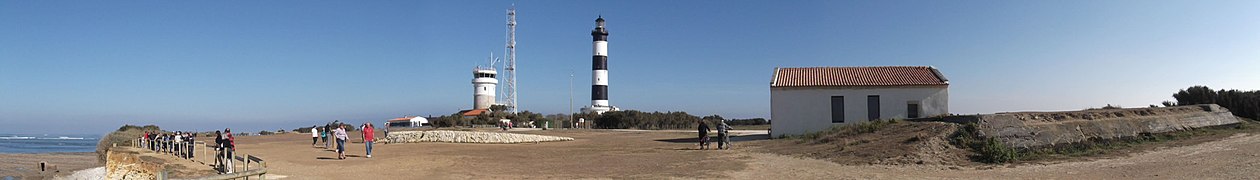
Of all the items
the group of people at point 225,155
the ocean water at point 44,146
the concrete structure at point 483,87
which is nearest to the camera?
the group of people at point 225,155

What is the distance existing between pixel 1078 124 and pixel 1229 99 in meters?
17.6

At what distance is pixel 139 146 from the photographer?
30172 mm

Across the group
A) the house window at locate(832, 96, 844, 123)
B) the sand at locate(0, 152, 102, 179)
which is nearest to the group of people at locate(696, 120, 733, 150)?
the house window at locate(832, 96, 844, 123)

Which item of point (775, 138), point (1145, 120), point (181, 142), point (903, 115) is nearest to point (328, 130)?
point (181, 142)

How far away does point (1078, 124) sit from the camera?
691 inches

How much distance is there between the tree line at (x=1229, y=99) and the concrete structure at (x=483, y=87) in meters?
61.7

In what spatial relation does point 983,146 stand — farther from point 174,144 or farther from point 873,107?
point 174,144

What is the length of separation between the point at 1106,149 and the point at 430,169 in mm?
13804

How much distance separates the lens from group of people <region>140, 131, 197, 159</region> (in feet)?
66.2

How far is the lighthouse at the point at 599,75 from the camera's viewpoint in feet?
226

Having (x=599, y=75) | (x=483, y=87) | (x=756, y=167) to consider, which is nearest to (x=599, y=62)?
(x=599, y=75)

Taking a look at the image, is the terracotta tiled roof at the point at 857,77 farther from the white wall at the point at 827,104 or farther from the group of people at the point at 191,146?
the group of people at the point at 191,146

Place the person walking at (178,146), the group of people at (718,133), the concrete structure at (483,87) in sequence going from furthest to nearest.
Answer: the concrete structure at (483,87), the group of people at (718,133), the person walking at (178,146)

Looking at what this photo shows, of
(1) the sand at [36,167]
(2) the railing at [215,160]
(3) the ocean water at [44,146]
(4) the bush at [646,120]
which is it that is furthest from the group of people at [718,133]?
(3) the ocean water at [44,146]
